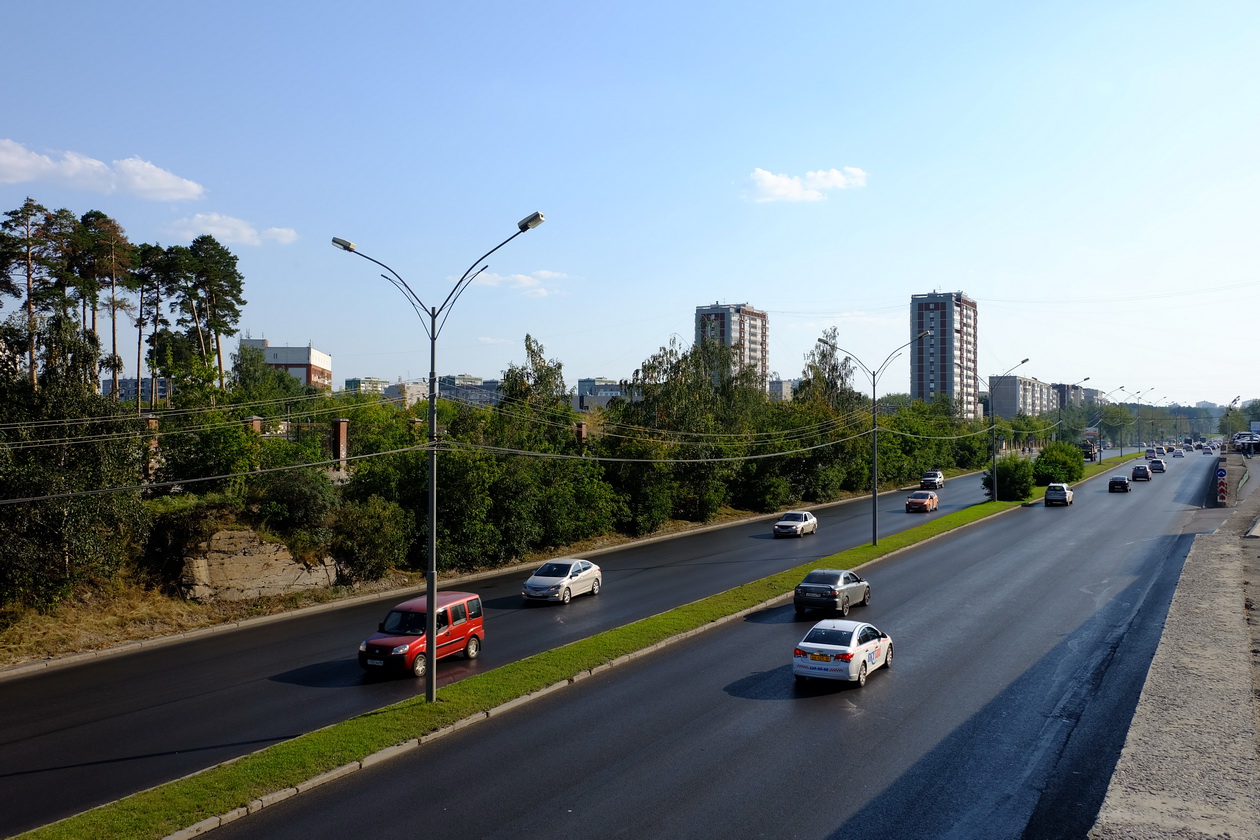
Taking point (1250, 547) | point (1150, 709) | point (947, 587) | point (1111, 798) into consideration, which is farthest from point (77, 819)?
point (1250, 547)

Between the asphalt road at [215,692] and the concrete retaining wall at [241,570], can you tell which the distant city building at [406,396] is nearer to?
the concrete retaining wall at [241,570]

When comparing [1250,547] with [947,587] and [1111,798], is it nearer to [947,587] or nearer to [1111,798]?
[947,587]

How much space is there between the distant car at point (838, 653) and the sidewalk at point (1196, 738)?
17.5ft

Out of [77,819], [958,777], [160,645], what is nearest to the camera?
[77,819]

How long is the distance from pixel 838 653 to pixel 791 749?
4130 millimetres

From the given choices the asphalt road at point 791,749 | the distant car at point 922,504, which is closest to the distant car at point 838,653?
the asphalt road at point 791,749

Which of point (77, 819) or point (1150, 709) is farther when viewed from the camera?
point (1150, 709)

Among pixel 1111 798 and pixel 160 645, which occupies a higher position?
pixel 1111 798

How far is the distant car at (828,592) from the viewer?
1012 inches

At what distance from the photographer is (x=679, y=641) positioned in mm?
22656

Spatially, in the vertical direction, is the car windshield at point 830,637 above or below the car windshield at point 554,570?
above

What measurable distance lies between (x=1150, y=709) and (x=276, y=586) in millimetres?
26176

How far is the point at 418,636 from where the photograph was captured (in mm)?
20219

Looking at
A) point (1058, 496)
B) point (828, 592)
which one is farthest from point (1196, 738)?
point (1058, 496)
